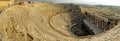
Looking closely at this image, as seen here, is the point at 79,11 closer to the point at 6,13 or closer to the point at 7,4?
the point at 7,4

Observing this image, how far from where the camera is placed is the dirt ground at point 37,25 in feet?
40.0

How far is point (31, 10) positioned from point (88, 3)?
6214 millimetres

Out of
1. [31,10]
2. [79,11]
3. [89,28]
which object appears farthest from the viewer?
[79,11]

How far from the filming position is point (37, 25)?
1451cm

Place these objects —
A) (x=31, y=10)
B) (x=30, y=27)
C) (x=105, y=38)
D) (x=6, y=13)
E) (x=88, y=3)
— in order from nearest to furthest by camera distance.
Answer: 1. (x=105, y=38)
2. (x=30, y=27)
3. (x=6, y=13)
4. (x=31, y=10)
5. (x=88, y=3)

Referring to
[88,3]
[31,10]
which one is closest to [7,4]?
[31,10]

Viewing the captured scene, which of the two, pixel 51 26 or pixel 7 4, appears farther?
pixel 7 4

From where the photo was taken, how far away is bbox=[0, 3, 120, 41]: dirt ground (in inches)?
480

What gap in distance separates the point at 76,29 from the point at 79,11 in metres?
3.23

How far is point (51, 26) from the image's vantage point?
16.0 meters

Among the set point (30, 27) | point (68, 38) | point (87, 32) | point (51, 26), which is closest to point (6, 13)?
point (30, 27)

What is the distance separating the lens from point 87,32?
16.1 metres

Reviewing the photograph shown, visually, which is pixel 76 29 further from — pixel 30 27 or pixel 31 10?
pixel 30 27

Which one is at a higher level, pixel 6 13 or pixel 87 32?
pixel 6 13
